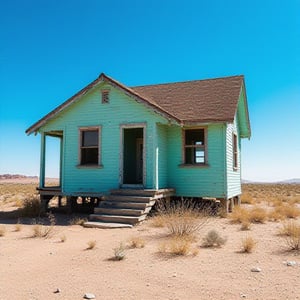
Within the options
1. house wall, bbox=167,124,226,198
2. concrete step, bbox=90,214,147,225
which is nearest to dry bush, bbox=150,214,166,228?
concrete step, bbox=90,214,147,225

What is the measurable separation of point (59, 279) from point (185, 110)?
35.2 ft

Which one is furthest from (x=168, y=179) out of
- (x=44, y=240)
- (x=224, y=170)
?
(x=44, y=240)

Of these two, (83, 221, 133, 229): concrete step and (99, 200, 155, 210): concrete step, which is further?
(99, 200, 155, 210): concrete step

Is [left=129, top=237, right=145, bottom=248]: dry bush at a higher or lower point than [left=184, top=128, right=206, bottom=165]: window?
lower

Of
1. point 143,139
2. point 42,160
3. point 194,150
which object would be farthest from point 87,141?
point 194,150

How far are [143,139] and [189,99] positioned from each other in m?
3.29

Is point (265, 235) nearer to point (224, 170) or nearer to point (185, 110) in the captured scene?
point (224, 170)

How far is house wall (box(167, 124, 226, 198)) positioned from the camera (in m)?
14.3

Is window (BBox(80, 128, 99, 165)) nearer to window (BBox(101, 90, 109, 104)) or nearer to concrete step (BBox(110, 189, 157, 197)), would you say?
window (BBox(101, 90, 109, 104))

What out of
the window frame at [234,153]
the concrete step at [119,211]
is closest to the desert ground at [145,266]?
the concrete step at [119,211]

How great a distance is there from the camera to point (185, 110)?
15375 mm

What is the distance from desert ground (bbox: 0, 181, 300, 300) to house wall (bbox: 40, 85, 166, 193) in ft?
14.7

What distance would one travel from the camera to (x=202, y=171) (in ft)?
47.7

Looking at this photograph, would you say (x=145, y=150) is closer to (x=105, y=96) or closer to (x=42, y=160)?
(x=105, y=96)
